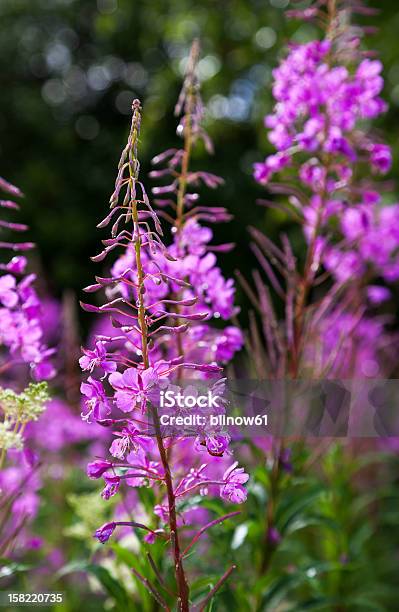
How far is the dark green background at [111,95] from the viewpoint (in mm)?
5227

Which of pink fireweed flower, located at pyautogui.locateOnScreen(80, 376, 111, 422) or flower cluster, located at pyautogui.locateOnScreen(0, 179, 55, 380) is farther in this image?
flower cluster, located at pyautogui.locateOnScreen(0, 179, 55, 380)

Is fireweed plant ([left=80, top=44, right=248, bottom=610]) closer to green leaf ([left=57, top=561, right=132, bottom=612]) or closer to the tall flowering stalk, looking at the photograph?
the tall flowering stalk

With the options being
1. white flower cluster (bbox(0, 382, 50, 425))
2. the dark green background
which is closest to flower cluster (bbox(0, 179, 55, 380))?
white flower cluster (bbox(0, 382, 50, 425))

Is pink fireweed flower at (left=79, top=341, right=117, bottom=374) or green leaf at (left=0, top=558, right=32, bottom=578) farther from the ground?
pink fireweed flower at (left=79, top=341, right=117, bottom=374)

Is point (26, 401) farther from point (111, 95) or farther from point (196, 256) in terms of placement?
point (111, 95)

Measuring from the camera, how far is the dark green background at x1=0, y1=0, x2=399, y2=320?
5227 millimetres

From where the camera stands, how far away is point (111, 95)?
9.79m

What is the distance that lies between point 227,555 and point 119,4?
16.6 feet


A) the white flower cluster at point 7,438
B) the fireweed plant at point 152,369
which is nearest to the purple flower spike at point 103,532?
the fireweed plant at point 152,369

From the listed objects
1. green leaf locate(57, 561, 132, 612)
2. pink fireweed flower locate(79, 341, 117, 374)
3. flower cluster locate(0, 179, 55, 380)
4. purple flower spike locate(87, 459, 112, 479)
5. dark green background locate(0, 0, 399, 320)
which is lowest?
green leaf locate(57, 561, 132, 612)

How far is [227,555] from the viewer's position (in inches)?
72.7

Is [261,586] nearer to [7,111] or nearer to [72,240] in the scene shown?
[72,240]

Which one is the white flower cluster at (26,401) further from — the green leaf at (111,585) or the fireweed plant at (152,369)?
the green leaf at (111,585)

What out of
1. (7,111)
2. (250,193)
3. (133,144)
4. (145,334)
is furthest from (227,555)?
(7,111)
